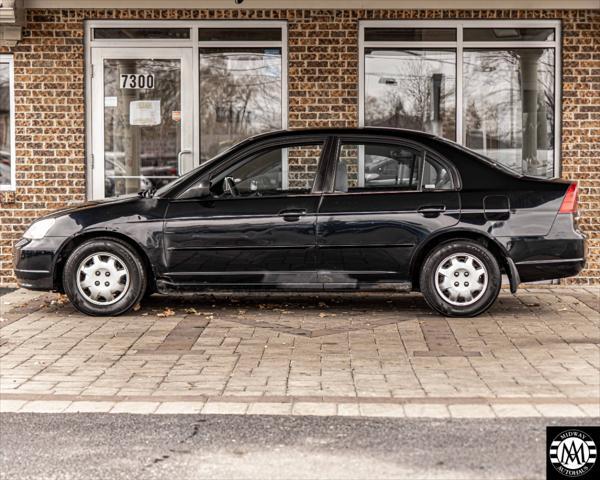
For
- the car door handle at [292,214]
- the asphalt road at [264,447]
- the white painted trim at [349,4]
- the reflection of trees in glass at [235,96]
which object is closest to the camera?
the asphalt road at [264,447]

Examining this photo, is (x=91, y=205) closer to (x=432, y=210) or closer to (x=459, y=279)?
(x=432, y=210)

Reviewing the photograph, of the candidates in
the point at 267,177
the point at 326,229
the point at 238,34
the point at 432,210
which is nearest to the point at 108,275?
the point at 267,177

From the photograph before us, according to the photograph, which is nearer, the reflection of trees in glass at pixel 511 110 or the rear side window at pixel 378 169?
the rear side window at pixel 378 169

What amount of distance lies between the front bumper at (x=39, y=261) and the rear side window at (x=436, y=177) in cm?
340

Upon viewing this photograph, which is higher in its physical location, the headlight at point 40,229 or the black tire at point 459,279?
the headlight at point 40,229

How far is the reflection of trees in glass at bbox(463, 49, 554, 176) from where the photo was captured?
13586mm

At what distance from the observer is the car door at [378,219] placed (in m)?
10.4

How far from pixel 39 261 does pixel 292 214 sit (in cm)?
241

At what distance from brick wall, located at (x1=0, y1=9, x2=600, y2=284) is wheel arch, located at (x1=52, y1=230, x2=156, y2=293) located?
2817 mm

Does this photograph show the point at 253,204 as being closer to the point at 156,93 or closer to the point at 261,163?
the point at 261,163

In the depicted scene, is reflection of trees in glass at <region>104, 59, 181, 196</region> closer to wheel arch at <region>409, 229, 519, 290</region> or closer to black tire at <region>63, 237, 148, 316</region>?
black tire at <region>63, 237, 148, 316</region>

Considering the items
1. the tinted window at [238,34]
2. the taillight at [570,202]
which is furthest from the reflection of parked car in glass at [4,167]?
the taillight at [570,202]

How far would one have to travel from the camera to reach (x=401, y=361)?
8.40 metres

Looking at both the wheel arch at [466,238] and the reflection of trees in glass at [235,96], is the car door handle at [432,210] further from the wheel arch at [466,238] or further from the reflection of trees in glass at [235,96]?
the reflection of trees in glass at [235,96]
